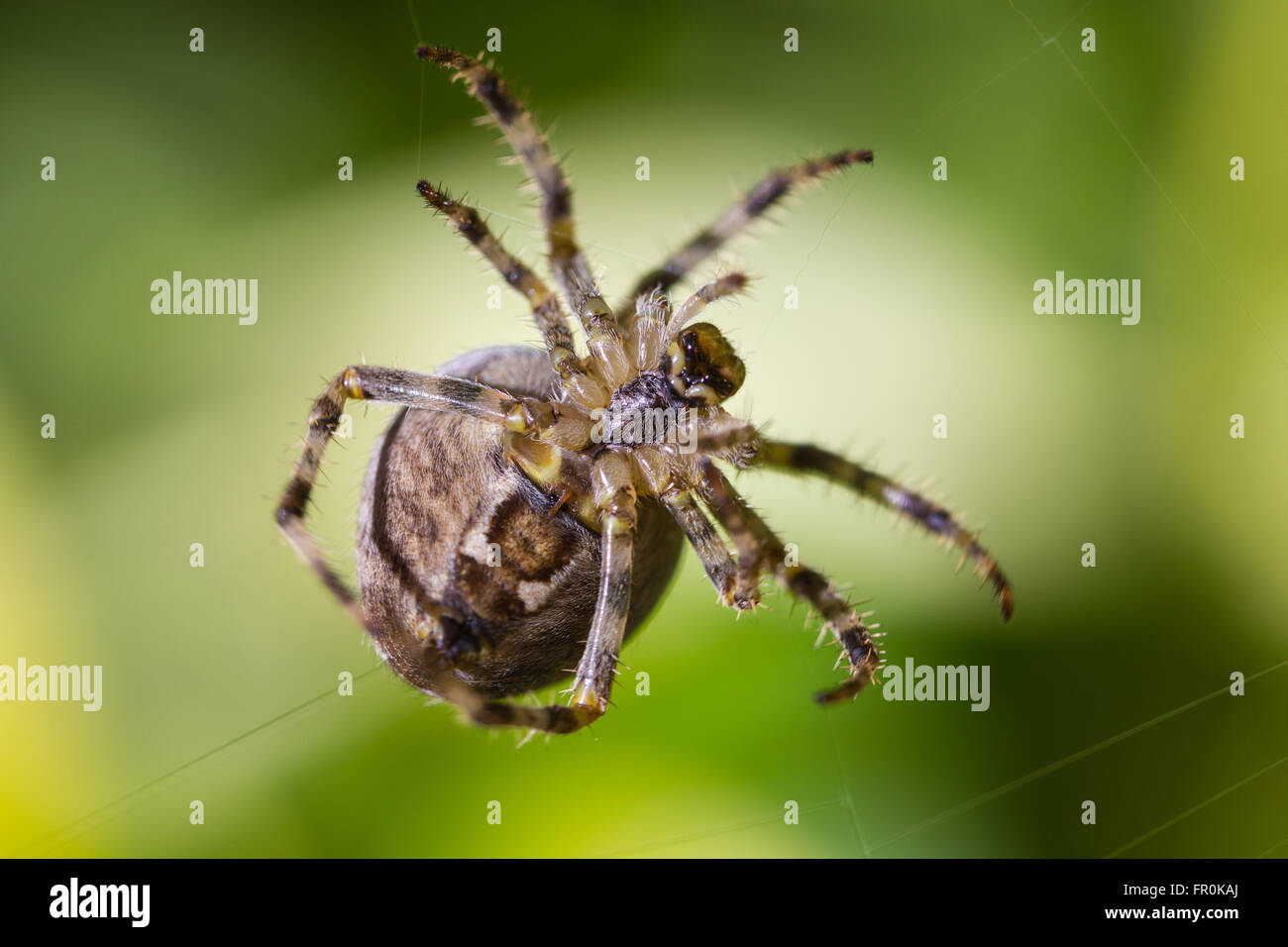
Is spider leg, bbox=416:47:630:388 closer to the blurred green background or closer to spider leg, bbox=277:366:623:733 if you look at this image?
spider leg, bbox=277:366:623:733

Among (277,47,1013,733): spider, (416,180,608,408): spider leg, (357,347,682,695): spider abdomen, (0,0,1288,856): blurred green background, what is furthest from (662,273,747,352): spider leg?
(0,0,1288,856): blurred green background

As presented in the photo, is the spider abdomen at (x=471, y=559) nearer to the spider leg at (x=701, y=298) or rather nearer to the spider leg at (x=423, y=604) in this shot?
the spider leg at (x=423, y=604)

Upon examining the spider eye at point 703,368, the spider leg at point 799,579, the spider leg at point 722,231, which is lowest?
the spider leg at point 799,579

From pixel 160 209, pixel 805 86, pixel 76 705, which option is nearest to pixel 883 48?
pixel 805 86

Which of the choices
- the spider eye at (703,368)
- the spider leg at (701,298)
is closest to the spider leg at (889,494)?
the spider eye at (703,368)

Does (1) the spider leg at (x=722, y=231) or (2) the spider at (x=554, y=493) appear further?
(1) the spider leg at (x=722, y=231)

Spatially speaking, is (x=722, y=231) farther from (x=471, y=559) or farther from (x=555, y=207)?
(x=471, y=559)

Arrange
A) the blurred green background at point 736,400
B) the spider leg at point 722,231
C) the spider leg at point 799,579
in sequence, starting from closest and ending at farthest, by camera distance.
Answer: the spider leg at point 799,579, the spider leg at point 722,231, the blurred green background at point 736,400

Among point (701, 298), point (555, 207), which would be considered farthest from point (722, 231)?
point (555, 207)

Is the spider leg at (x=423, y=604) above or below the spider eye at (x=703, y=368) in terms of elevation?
below
